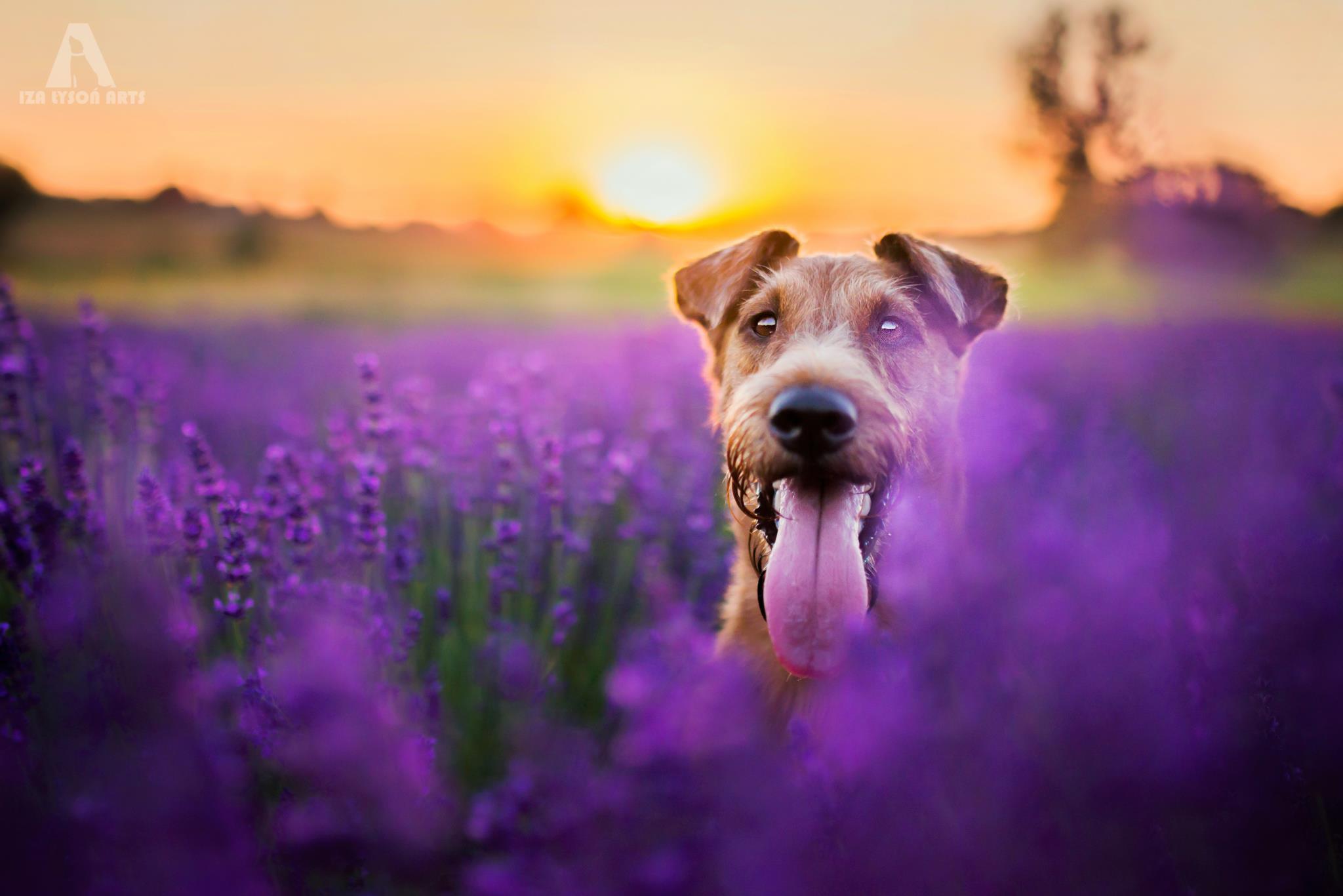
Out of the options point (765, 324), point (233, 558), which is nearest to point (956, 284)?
point (765, 324)

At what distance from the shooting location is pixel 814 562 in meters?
2.38

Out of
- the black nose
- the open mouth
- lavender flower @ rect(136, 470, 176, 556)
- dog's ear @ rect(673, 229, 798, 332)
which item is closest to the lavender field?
lavender flower @ rect(136, 470, 176, 556)

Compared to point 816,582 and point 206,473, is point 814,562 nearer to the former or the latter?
point 816,582

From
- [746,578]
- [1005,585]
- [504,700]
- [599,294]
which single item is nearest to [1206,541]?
[1005,585]

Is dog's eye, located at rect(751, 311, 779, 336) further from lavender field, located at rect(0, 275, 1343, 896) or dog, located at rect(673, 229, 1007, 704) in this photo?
lavender field, located at rect(0, 275, 1343, 896)

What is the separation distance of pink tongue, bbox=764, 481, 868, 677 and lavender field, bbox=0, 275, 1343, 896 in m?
0.17

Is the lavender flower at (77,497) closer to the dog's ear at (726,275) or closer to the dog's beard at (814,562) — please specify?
the dog's beard at (814,562)

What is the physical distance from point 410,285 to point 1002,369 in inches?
504

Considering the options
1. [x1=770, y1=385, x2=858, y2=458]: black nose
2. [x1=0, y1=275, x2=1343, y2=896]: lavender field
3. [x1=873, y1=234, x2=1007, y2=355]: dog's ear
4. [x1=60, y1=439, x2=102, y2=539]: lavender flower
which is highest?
[x1=873, y1=234, x2=1007, y2=355]: dog's ear

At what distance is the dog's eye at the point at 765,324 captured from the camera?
299 centimetres

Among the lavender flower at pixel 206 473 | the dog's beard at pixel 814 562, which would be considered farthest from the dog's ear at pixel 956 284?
the lavender flower at pixel 206 473

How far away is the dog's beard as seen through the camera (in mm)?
2340

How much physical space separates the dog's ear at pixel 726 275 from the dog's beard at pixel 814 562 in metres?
0.86

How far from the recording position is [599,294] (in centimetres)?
1686
